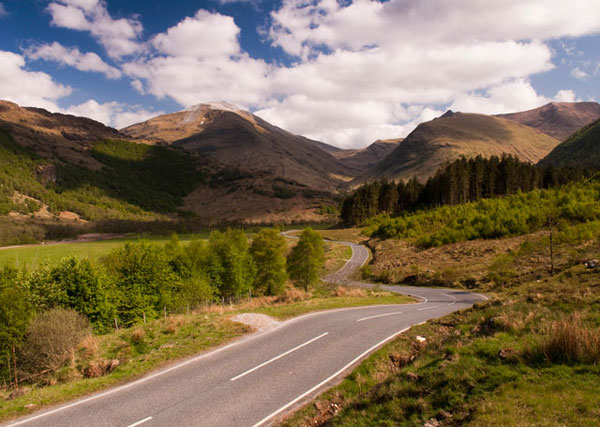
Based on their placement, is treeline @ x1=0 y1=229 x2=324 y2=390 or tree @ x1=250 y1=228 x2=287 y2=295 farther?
tree @ x1=250 y1=228 x2=287 y2=295

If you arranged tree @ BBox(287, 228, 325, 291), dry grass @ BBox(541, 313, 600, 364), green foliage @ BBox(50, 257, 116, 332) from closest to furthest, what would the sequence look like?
dry grass @ BBox(541, 313, 600, 364)
green foliage @ BBox(50, 257, 116, 332)
tree @ BBox(287, 228, 325, 291)

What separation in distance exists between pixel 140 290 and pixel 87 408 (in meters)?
29.8

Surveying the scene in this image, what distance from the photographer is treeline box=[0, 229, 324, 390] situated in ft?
74.3

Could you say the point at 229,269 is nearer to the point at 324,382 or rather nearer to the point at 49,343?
the point at 49,343

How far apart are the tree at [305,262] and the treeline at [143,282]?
6.1 inches

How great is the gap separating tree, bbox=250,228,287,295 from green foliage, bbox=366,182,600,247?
27722 millimetres

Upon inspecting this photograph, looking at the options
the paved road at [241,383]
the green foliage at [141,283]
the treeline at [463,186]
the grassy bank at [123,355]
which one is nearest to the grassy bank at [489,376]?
the paved road at [241,383]

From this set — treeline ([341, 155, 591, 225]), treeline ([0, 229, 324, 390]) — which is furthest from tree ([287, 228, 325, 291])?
treeline ([341, 155, 591, 225])

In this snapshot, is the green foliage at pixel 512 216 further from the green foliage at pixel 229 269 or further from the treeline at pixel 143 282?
the green foliage at pixel 229 269

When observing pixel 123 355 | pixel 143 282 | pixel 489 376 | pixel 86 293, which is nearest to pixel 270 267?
pixel 143 282

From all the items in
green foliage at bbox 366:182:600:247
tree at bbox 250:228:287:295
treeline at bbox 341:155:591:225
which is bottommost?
tree at bbox 250:228:287:295

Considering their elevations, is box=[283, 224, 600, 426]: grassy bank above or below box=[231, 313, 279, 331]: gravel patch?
above

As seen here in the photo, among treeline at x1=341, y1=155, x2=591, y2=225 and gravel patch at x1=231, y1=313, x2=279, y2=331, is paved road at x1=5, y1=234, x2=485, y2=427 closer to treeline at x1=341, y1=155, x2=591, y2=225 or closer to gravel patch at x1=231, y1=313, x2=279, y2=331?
gravel patch at x1=231, y1=313, x2=279, y2=331

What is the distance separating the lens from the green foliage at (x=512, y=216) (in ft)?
169
